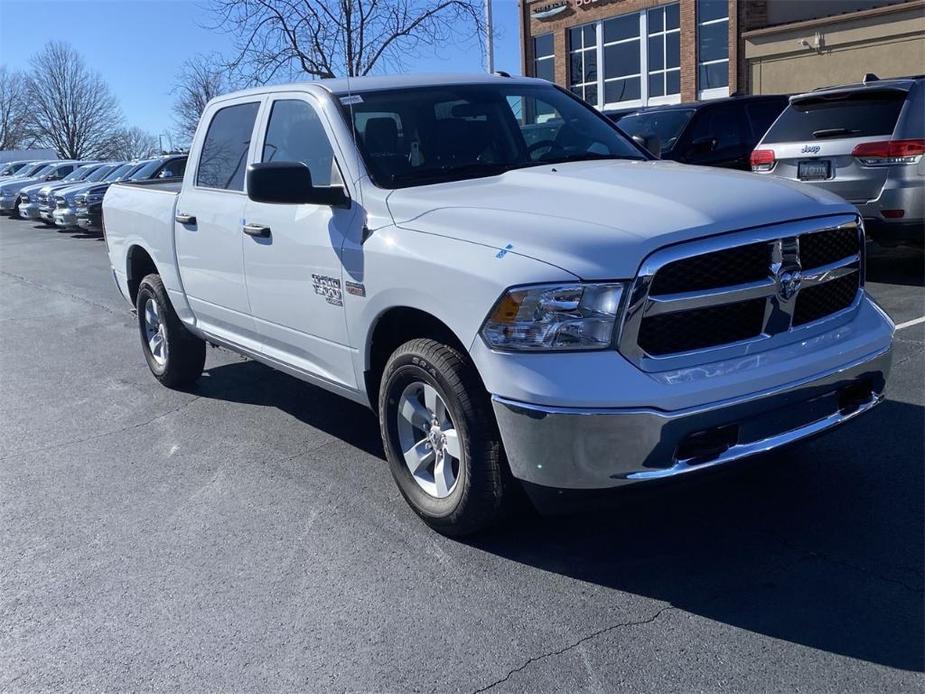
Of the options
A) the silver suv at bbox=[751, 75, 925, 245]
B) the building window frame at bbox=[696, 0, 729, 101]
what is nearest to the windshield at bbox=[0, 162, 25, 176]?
the building window frame at bbox=[696, 0, 729, 101]

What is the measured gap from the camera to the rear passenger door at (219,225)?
5.43 meters

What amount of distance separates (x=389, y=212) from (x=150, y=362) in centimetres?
368

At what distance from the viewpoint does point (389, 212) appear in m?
4.20

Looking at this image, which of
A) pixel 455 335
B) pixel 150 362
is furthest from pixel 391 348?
pixel 150 362

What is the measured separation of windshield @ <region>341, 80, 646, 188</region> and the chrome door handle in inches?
29.1

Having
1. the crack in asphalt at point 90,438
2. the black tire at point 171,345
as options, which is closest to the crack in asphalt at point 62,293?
the black tire at point 171,345

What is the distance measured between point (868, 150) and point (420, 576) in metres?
6.82

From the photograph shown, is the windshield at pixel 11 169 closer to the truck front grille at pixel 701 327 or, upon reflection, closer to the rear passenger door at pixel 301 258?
the rear passenger door at pixel 301 258

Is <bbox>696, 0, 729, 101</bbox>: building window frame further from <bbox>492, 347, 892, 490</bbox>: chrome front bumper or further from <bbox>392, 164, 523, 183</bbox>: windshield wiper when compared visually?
<bbox>492, 347, 892, 490</bbox>: chrome front bumper

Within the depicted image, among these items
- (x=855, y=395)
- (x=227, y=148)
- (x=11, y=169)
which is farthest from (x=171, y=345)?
(x=11, y=169)

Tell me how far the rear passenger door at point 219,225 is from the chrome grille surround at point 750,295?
269cm

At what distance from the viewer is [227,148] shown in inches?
227

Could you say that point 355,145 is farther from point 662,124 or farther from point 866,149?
point 662,124

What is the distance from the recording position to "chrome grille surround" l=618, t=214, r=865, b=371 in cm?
333
